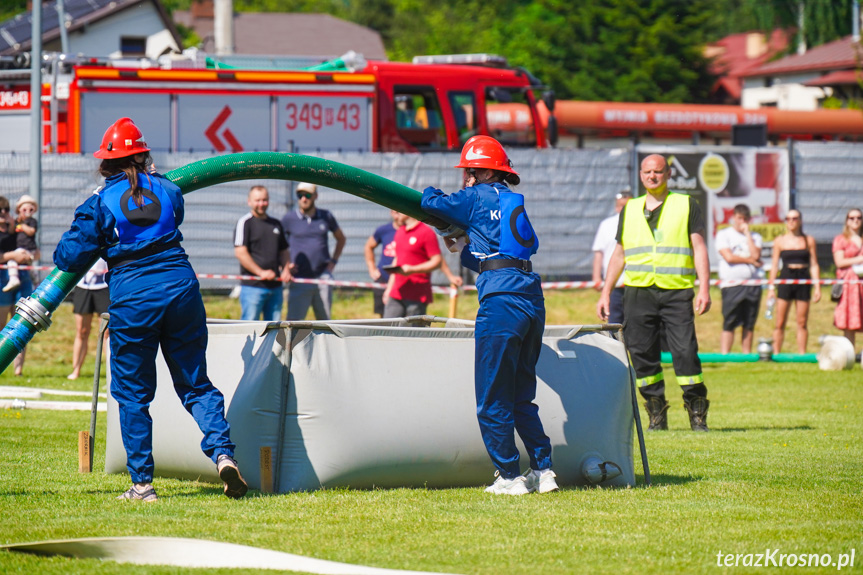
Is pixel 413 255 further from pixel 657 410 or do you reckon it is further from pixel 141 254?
pixel 141 254

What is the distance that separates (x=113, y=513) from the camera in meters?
5.98

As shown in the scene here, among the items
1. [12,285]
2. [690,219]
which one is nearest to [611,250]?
[690,219]

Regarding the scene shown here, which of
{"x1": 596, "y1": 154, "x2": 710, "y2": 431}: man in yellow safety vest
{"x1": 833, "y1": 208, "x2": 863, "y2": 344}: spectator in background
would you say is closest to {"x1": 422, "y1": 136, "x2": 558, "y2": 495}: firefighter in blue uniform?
{"x1": 596, "y1": 154, "x2": 710, "y2": 431}: man in yellow safety vest

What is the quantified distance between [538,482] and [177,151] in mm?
13141

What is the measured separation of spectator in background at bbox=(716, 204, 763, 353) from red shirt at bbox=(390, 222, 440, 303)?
4.38 m

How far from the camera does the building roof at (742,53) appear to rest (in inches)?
2501

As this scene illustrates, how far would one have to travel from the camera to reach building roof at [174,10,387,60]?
58.8 meters

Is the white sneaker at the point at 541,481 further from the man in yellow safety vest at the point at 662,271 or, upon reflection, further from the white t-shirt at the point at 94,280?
the white t-shirt at the point at 94,280

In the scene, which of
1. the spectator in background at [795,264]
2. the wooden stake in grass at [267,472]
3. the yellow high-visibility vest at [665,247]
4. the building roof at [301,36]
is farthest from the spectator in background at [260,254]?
the building roof at [301,36]

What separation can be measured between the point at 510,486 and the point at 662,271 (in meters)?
3.48

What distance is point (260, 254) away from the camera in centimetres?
1323

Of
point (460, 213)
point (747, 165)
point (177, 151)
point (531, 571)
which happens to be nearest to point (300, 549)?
point (531, 571)

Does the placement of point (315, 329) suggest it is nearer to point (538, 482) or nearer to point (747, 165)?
point (538, 482)

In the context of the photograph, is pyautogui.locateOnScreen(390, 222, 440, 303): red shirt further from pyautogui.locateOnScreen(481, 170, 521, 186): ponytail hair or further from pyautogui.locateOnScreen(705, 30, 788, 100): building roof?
pyautogui.locateOnScreen(705, 30, 788, 100): building roof
